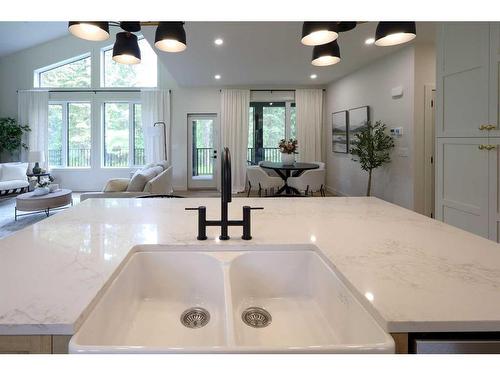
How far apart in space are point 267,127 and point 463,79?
6.30m

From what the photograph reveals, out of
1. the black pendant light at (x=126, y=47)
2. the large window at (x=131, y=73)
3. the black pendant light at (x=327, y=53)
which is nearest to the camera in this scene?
the black pendant light at (x=126, y=47)

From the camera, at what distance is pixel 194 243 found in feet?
3.78

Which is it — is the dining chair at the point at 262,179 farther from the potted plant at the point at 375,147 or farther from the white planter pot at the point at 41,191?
the white planter pot at the point at 41,191

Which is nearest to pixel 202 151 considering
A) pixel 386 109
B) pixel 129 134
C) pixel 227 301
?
pixel 129 134

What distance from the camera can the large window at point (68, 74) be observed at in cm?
871

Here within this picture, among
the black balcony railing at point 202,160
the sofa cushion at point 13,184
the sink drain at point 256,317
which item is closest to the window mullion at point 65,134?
the sofa cushion at point 13,184

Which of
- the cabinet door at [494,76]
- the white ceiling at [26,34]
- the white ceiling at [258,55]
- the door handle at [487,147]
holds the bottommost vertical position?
the door handle at [487,147]

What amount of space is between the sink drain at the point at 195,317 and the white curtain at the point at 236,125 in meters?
7.40

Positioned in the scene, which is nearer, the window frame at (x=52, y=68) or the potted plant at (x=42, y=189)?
the potted plant at (x=42, y=189)

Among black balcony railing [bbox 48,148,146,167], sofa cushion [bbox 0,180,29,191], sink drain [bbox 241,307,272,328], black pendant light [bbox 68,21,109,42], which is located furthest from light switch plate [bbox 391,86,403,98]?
sofa cushion [bbox 0,180,29,191]

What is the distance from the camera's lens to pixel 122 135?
348 inches
